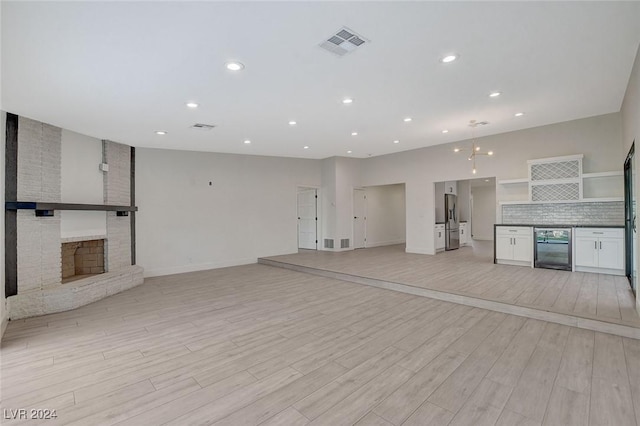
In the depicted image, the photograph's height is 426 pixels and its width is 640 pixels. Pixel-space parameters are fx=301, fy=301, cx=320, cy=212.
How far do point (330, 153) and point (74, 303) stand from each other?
6362 millimetres

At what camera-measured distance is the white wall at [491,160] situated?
5812 mm

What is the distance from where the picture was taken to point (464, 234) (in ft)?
36.1

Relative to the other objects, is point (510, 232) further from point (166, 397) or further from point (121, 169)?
point (121, 169)

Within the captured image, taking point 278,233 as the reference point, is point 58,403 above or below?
below

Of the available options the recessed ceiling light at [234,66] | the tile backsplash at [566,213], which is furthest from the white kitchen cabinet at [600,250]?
the recessed ceiling light at [234,66]

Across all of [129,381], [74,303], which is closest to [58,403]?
[129,381]

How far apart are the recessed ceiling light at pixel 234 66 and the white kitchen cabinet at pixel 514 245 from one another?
20.7 feet

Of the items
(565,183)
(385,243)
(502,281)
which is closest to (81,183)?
(502,281)

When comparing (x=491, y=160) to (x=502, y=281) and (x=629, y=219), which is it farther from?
(x=502, y=281)

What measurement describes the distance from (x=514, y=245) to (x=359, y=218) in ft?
15.5

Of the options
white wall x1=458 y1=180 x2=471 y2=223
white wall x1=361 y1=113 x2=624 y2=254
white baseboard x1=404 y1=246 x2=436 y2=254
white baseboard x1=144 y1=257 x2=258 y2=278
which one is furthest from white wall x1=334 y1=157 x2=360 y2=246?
white wall x1=458 y1=180 x2=471 y2=223

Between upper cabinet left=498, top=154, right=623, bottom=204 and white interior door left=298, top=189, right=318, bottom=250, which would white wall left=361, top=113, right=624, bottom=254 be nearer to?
upper cabinet left=498, top=154, right=623, bottom=204

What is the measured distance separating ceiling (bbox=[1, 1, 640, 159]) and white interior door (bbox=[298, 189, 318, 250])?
183 inches

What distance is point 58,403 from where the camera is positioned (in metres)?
2.24
